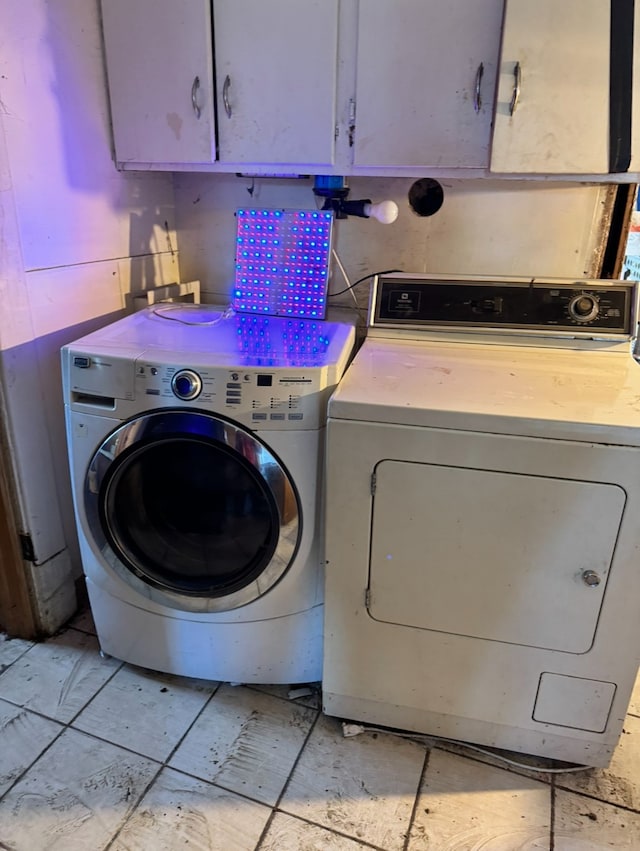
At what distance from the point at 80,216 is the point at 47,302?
284mm

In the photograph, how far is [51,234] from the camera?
1.60 metres

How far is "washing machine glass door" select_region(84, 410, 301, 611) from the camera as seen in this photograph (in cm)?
134

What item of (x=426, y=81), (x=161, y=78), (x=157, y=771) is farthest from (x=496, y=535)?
(x=161, y=78)

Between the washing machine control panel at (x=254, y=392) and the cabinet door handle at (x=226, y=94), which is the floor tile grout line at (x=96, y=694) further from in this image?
the cabinet door handle at (x=226, y=94)

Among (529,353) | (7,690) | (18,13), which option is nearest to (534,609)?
(529,353)

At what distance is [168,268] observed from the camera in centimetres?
209


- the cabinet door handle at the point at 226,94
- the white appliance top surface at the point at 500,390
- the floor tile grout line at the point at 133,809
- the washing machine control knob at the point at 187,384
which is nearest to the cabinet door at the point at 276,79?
the cabinet door handle at the point at 226,94

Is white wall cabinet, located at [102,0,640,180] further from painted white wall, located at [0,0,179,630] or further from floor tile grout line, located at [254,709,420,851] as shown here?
floor tile grout line, located at [254,709,420,851]

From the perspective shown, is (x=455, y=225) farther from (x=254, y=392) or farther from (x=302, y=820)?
(x=302, y=820)

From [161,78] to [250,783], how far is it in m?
1.86

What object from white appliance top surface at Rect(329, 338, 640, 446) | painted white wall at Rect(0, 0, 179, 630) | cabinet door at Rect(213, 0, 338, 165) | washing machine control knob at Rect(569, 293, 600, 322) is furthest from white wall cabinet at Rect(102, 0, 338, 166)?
washing machine control knob at Rect(569, 293, 600, 322)

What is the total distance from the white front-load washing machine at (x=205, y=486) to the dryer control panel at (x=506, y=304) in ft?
0.69

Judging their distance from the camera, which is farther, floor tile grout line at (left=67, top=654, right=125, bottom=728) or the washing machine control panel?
floor tile grout line at (left=67, top=654, right=125, bottom=728)

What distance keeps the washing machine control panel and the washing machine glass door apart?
43 millimetres
